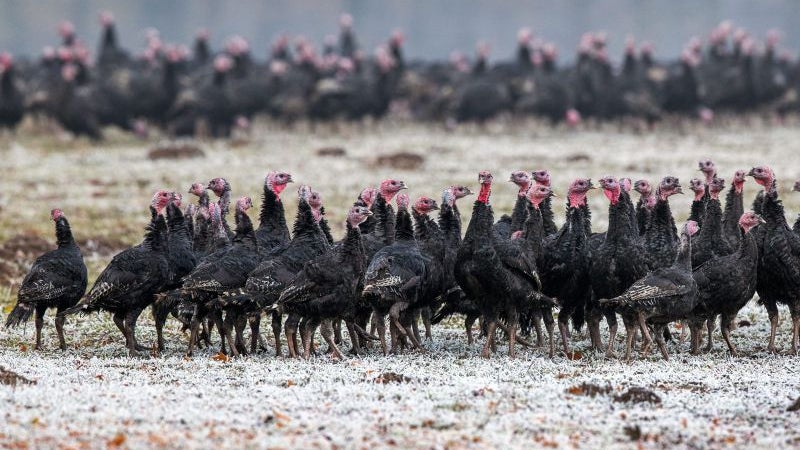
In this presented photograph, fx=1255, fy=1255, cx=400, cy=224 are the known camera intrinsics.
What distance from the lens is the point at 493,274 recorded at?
19031mm

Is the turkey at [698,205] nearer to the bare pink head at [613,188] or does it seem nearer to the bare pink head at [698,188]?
the bare pink head at [698,188]

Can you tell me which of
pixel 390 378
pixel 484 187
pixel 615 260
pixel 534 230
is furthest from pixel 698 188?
pixel 390 378

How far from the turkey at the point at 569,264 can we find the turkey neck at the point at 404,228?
221 cm

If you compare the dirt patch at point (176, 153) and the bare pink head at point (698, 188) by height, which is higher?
the dirt patch at point (176, 153)

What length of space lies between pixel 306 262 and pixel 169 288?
2.49m

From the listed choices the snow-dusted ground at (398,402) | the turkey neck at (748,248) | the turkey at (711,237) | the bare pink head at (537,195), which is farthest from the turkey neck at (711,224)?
the bare pink head at (537,195)

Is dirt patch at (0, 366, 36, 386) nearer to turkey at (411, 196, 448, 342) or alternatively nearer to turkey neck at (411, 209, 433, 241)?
turkey at (411, 196, 448, 342)

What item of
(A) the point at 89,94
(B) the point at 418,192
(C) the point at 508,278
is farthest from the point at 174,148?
(C) the point at 508,278

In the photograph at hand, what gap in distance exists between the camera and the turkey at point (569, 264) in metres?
20.3

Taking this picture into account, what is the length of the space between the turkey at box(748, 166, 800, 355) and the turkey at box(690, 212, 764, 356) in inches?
31.2

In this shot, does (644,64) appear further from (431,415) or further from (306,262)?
(431,415)

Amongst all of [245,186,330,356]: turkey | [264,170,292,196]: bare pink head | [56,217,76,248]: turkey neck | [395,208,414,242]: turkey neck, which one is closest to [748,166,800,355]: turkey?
[395,208,414,242]: turkey neck

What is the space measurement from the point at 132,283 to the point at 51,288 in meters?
1.46

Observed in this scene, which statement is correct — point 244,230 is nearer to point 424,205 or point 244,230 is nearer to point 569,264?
point 424,205
